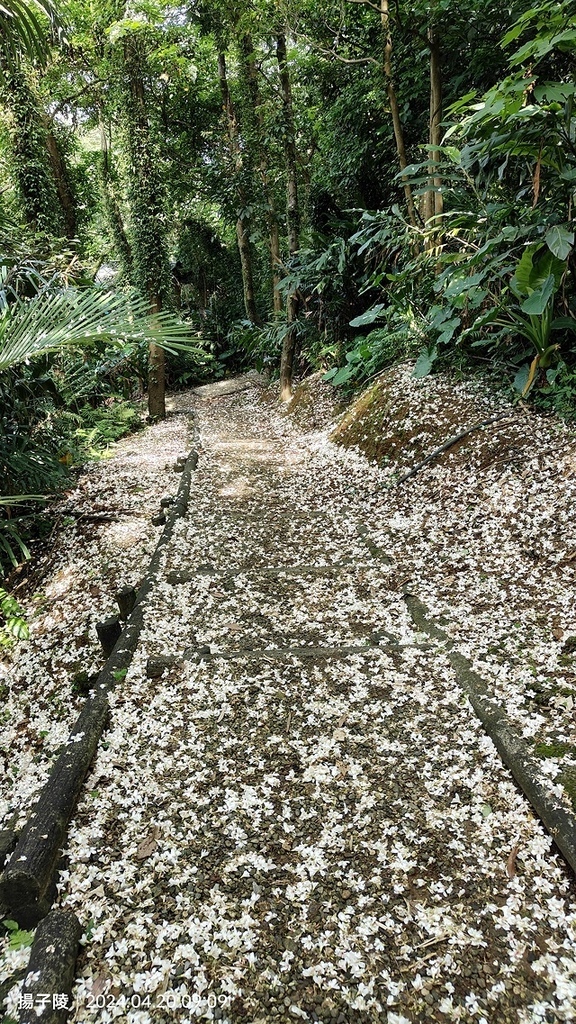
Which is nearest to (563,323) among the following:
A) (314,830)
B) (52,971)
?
(314,830)

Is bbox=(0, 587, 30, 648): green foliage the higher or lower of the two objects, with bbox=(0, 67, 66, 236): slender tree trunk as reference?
lower

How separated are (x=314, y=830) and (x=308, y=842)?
1.7 inches

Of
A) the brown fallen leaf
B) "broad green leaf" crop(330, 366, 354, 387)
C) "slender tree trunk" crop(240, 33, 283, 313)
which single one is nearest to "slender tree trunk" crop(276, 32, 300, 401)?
"slender tree trunk" crop(240, 33, 283, 313)

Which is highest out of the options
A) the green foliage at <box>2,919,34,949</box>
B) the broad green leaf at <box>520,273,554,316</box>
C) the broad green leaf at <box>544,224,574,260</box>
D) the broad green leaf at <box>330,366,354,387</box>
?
the broad green leaf at <box>544,224,574,260</box>

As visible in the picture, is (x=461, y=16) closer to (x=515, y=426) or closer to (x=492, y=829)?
(x=515, y=426)

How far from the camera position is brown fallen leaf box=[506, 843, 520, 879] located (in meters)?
1.41

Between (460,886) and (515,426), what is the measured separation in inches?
113

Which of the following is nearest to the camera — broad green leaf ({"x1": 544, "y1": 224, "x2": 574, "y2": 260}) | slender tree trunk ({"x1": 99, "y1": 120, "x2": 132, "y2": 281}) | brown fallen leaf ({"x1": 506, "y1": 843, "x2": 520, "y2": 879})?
brown fallen leaf ({"x1": 506, "y1": 843, "x2": 520, "y2": 879})

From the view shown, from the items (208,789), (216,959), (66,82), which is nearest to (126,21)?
(66,82)

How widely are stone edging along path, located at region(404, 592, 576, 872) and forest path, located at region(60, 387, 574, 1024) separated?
41 mm

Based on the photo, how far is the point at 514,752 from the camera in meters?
1.71

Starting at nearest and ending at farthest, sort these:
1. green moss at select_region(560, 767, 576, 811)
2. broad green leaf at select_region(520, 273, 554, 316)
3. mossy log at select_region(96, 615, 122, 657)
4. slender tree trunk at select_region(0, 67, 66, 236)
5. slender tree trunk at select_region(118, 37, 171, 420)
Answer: green moss at select_region(560, 767, 576, 811) → mossy log at select_region(96, 615, 122, 657) → broad green leaf at select_region(520, 273, 554, 316) → slender tree trunk at select_region(0, 67, 66, 236) → slender tree trunk at select_region(118, 37, 171, 420)

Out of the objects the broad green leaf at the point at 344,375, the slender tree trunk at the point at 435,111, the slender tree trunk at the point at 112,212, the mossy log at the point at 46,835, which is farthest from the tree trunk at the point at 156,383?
the mossy log at the point at 46,835

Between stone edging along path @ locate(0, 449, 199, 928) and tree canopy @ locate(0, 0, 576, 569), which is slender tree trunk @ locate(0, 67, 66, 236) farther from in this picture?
stone edging along path @ locate(0, 449, 199, 928)
